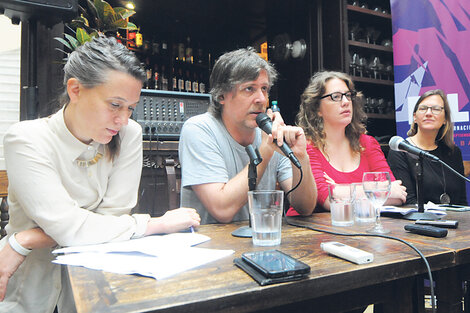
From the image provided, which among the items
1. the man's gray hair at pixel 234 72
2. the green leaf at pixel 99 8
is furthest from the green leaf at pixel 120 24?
the man's gray hair at pixel 234 72

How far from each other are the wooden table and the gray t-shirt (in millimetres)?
462

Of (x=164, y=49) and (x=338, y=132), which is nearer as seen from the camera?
(x=338, y=132)

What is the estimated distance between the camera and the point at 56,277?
102cm

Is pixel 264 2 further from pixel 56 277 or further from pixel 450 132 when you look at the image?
pixel 56 277

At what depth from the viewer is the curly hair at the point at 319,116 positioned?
1.99 meters

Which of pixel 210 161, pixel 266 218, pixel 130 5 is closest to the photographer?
pixel 266 218

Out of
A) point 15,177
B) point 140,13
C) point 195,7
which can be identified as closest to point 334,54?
point 195,7

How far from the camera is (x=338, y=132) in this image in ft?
6.59

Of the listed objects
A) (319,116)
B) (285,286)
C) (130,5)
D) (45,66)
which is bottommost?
(285,286)

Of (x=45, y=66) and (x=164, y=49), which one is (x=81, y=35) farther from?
(x=164, y=49)

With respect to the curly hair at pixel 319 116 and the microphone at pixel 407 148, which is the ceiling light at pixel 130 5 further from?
the microphone at pixel 407 148

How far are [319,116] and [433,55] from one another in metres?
1.50

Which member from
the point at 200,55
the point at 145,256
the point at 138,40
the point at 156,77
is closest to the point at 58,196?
the point at 145,256

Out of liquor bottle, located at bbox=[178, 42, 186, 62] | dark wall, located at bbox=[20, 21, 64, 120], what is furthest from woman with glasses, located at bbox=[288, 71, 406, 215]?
liquor bottle, located at bbox=[178, 42, 186, 62]
